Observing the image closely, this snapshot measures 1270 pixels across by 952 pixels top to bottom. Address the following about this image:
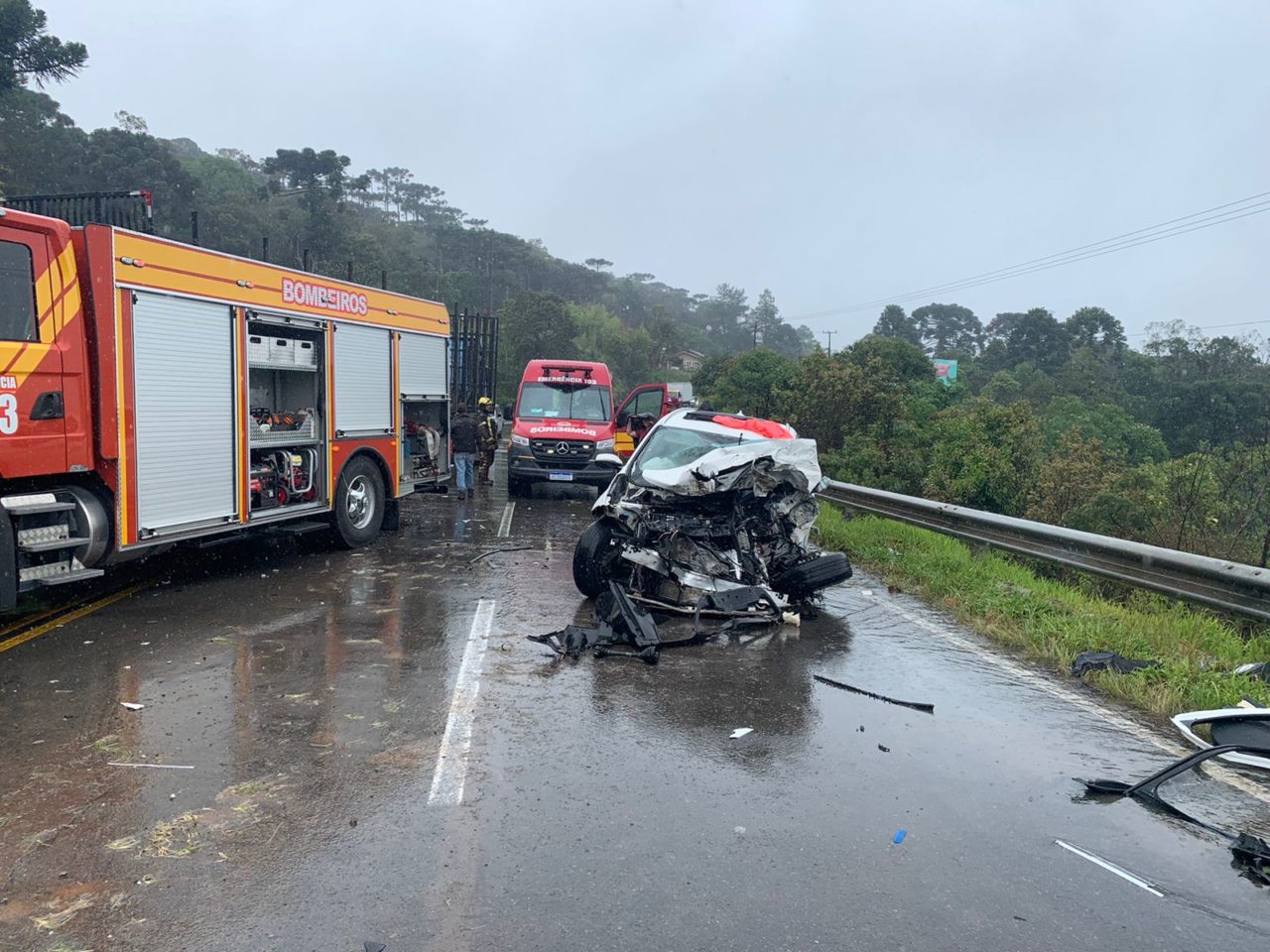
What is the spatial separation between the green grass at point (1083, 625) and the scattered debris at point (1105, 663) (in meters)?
0.09

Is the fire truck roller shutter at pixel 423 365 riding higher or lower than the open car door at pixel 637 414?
higher

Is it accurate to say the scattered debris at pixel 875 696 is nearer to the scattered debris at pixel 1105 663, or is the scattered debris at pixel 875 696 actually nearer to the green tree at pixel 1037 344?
the scattered debris at pixel 1105 663

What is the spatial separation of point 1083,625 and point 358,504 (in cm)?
829

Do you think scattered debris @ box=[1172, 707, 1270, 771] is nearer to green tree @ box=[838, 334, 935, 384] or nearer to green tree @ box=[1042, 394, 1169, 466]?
green tree @ box=[1042, 394, 1169, 466]

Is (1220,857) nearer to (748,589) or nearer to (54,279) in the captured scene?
Result: (748,589)

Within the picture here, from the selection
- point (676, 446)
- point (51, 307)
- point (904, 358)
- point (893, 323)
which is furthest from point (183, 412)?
point (893, 323)

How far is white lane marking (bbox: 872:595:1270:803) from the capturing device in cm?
477

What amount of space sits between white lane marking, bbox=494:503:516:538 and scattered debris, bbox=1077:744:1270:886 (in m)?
9.25

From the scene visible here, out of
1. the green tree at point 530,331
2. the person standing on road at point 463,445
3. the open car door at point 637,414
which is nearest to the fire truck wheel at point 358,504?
the person standing on road at point 463,445

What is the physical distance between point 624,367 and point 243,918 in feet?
254

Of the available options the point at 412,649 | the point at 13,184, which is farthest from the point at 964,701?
the point at 13,184

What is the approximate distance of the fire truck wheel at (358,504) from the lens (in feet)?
37.0

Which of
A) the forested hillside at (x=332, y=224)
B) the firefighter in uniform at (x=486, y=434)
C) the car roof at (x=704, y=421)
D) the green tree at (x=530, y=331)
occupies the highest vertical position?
the forested hillside at (x=332, y=224)

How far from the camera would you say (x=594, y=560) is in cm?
862
